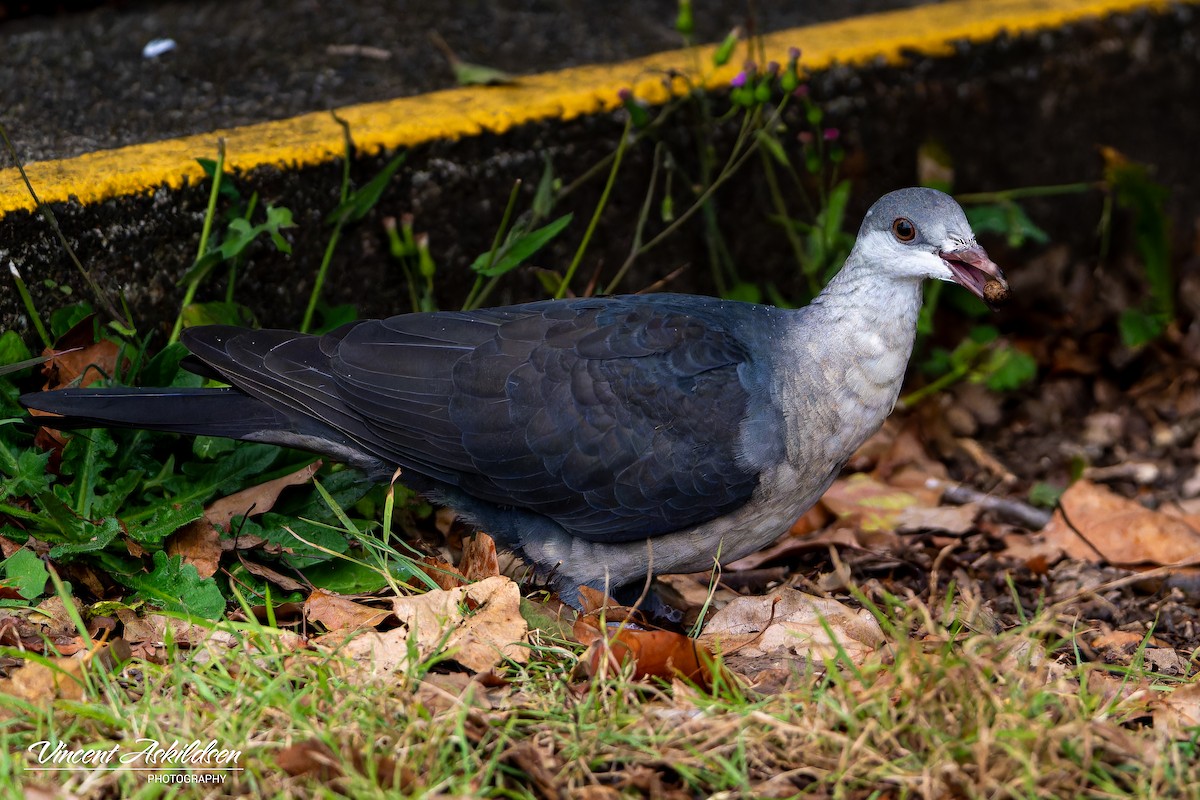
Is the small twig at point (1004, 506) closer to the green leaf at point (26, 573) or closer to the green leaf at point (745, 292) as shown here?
the green leaf at point (745, 292)

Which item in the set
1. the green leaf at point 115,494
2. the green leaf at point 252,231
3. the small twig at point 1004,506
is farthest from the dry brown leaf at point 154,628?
the small twig at point 1004,506

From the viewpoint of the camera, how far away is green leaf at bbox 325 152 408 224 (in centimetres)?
345

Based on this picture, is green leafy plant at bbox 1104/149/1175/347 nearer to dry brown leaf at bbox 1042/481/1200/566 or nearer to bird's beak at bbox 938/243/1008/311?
dry brown leaf at bbox 1042/481/1200/566

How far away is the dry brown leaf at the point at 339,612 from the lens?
2.75 meters

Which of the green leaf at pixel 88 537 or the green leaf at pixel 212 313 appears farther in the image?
the green leaf at pixel 212 313

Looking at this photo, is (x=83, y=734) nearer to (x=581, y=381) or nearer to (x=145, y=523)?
(x=145, y=523)

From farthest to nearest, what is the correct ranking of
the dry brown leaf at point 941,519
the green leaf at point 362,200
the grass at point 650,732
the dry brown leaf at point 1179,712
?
1. the dry brown leaf at point 941,519
2. the green leaf at point 362,200
3. the dry brown leaf at point 1179,712
4. the grass at point 650,732

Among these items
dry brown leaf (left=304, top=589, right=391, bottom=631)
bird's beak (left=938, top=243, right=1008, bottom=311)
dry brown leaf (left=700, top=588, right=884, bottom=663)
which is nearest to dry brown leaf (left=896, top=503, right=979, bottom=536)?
dry brown leaf (left=700, top=588, right=884, bottom=663)

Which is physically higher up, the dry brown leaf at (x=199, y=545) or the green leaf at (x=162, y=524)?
the green leaf at (x=162, y=524)

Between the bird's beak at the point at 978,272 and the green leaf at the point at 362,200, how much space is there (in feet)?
4.85

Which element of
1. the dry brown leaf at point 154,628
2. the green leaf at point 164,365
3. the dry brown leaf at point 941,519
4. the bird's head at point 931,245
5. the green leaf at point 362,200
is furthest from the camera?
the dry brown leaf at point 941,519

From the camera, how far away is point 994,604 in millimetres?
3279

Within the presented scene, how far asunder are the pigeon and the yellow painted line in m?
0.52

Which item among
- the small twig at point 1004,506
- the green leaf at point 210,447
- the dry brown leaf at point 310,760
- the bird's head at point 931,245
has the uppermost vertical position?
the bird's head at point 931,245
